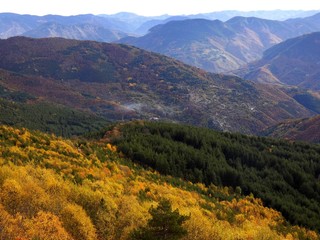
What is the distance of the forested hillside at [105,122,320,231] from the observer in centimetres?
9844

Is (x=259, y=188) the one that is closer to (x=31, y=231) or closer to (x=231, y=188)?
(x=231, y=188)

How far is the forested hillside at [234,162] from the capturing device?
323ft

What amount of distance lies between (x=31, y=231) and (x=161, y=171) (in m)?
65.9

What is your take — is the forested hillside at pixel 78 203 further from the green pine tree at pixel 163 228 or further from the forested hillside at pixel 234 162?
the forested hillside at pixel 234 162

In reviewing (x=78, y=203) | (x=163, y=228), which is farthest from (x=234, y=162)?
(x=163, y=228)

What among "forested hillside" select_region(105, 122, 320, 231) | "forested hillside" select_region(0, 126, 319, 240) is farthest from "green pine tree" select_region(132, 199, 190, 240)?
"forested hillside" select_region(105, 122, 320, 231)

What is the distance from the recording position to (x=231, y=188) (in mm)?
102875

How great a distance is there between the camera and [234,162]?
408 feet

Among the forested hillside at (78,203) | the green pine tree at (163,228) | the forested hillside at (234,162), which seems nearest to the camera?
the green pine tree at (163,228)

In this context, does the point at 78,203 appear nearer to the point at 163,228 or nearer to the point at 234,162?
the point at 163,228

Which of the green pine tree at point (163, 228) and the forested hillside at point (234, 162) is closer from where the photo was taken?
the green pine tree at point (163, 228)

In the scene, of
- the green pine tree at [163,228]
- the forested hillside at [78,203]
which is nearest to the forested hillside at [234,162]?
the forested hillside at [78,203]

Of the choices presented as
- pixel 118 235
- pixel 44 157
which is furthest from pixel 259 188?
pixel 118 235

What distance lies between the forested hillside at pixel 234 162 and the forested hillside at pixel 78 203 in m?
20.5
